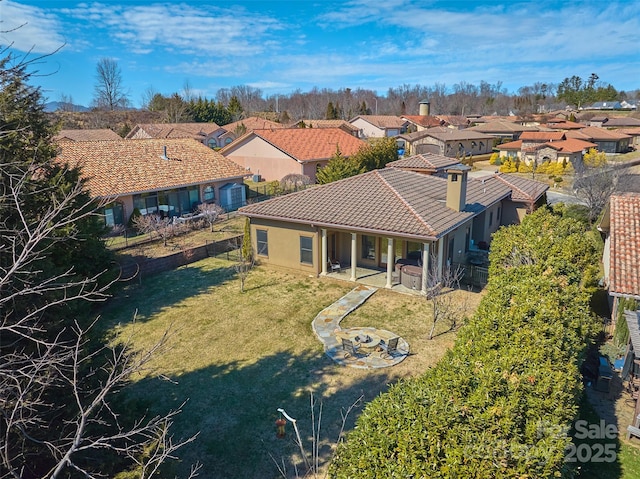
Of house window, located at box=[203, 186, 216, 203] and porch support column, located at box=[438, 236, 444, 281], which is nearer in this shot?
porch support column, located at box=[438, 236, 444, 281]

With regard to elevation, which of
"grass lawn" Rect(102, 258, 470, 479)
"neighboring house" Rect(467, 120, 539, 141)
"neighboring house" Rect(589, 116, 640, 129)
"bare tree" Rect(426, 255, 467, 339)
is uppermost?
"neighboring house" Rect(589, 116, 640, 129)

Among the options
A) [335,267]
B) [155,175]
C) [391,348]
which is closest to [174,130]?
[155,175]

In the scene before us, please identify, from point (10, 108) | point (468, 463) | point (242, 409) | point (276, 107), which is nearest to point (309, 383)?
point (242, 409)

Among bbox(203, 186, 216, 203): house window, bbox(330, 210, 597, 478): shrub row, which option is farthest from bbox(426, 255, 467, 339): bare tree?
bbox(203, 186, 216, 203): house window

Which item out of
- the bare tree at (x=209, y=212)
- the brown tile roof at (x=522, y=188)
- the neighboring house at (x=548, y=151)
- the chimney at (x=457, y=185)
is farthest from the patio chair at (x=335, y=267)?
the neighboring house at (x=548, y=151)

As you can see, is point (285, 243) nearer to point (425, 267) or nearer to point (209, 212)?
point (425, 267)

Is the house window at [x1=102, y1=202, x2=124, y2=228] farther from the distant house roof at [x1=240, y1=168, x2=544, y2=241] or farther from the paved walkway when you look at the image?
the paved walkway
